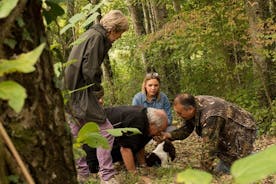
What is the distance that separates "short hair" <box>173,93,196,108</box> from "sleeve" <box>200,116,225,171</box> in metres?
0.25

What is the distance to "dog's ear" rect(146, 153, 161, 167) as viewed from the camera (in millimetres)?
5898

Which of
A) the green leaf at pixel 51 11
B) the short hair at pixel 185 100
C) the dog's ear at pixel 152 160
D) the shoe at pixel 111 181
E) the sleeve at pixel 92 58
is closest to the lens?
the green leaf at pixel 51 11

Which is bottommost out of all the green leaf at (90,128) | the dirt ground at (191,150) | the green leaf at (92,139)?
the dirt ground at (191,150)

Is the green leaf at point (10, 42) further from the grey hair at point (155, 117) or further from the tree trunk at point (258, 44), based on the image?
the tree trunk at point (258, 44)

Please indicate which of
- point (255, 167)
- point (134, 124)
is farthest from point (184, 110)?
point (255, 167)

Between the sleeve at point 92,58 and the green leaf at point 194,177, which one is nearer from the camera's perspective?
the green leaf at point 194,177

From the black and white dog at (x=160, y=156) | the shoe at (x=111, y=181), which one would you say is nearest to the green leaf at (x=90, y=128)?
the shoe at (x=111, y=181)

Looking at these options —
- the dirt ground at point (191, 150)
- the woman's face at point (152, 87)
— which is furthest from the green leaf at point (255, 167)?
the woman's face at point (152, 87)

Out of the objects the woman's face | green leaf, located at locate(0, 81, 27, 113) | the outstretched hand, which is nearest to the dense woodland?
green leaf, located at locate(0, 81, 27, 113)

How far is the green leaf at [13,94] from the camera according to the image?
0.69 m

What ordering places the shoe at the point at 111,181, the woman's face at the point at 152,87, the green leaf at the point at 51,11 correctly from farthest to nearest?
1. the woman's face at the point at 152,87
2. the shoe at the point at 111,181
3. the green leaf at the point at 51,11

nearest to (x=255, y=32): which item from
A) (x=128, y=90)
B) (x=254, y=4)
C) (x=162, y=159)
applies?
(x=254, y=4)

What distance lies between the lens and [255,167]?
1.97 ft

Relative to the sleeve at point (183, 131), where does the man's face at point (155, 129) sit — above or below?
above
